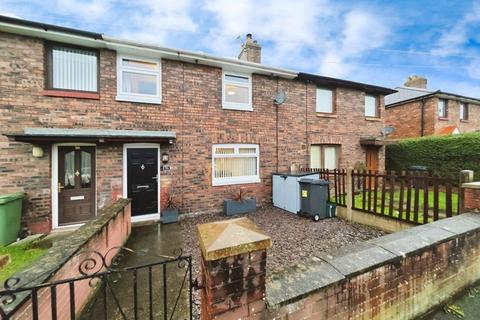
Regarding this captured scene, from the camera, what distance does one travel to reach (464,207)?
3.70 metres

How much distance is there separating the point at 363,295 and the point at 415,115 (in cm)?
1682

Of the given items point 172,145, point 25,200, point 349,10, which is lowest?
point 25,200

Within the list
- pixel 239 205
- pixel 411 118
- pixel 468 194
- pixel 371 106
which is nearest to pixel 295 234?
pixel 239 205

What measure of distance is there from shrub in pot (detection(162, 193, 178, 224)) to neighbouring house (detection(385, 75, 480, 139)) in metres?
14.7

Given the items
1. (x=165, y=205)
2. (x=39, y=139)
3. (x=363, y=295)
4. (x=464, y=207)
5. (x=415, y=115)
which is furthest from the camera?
(x=415, y=115)

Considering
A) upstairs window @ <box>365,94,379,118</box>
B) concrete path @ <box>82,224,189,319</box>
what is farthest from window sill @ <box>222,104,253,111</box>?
upstairs window @ <box>365,94,379,118</box>

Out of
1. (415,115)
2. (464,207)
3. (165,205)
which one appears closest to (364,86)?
(415,115)

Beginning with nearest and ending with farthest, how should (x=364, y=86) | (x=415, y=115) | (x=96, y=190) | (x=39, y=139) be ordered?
1. (x=39, y=139)
2. (x=96, y=190)
3. (x=364, y=86)
4. (x=415, y=115)

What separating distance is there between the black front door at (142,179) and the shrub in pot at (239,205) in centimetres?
235

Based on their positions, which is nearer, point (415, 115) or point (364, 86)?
point (364, 86)

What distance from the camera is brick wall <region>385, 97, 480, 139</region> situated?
1335cm

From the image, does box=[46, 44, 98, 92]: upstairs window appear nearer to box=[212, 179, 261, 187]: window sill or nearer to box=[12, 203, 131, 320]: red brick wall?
box=[12, 203, 131, 320]: red brick wall

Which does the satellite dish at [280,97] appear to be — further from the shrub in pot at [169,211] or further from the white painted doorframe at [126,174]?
the shrub in pot at [169,211]

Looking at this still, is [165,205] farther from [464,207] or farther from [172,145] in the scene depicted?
[464,207]
